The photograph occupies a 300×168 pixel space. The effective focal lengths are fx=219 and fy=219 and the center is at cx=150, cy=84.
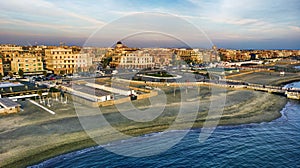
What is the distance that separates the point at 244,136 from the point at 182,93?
15379 millimetres

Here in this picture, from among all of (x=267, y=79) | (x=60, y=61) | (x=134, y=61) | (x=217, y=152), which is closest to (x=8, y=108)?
(x=217, y=152)

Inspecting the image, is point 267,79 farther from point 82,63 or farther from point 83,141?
point 82,63

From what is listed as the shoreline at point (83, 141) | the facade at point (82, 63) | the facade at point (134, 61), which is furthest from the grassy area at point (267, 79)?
the facade at point (82, 63)

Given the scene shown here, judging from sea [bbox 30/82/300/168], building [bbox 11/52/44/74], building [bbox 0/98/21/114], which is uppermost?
building [bbox 11/52/44/74]

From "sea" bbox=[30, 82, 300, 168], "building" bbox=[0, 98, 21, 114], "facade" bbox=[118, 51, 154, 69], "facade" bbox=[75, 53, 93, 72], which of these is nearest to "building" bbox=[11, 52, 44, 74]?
"facade" bbox=[75, 53, 93, 72]

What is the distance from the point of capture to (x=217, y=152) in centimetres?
1480

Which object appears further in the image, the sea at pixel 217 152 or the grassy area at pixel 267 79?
the grassy area at pixel 267 79

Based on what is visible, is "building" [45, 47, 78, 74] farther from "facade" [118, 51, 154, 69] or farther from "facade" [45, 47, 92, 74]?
"facade" [118, 51, 154, 69]

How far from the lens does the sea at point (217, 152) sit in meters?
13.4

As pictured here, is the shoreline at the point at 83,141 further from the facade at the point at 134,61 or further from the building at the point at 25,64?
the facade at the point at 134,61

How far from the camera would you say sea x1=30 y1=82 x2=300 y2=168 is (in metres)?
13.4

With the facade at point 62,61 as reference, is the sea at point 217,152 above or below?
below

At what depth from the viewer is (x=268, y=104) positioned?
2647 cm

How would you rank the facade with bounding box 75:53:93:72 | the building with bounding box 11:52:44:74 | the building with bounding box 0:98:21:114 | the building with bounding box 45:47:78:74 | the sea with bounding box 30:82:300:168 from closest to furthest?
the sea with bounding box 30:82:300:168
the building with bounding box 0:98:21:114
the building with bounding box 11:52:44:74
the building with bounding box 45:47:78:74
the facade with bounding box 75:53:93:72
